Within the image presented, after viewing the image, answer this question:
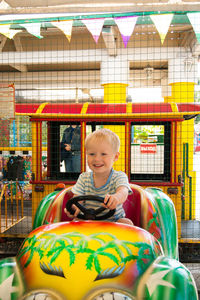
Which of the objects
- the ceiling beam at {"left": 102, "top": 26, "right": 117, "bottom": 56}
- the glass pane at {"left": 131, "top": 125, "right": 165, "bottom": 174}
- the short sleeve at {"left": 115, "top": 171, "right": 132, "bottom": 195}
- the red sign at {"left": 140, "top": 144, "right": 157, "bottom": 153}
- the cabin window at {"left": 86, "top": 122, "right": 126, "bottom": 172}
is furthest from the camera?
the ceiling beam at {"left": 102, "top": 26, "right": 117, "bottom": 56}

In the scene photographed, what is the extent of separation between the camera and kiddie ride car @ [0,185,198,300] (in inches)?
56.1

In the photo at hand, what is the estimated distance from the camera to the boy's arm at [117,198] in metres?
1.75

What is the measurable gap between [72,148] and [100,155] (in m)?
2.54

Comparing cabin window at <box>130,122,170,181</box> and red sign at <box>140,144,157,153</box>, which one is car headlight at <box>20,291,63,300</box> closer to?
cabin window at <box>130,122,170,181</box>

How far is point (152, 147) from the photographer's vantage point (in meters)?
4.67

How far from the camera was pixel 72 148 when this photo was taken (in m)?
4.52

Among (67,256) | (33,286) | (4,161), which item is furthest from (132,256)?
(4,161)

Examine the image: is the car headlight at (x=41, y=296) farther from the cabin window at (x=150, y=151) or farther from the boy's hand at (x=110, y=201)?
the cabin window at (x=150, y=151)

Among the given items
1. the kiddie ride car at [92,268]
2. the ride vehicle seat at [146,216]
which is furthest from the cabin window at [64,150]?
the kiddie ride car at [92,268]

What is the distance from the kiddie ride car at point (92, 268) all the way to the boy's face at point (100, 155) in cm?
30

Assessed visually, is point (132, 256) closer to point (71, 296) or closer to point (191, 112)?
point (71, 296)

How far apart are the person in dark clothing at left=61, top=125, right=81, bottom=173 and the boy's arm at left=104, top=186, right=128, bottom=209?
245 cm

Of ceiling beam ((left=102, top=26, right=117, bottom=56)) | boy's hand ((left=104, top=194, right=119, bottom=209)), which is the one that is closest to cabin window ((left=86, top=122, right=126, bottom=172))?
ceiling beam ((left=102, top=26, right=117, bottom=56))

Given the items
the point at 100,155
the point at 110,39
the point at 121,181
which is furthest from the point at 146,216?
the point at 110,39
